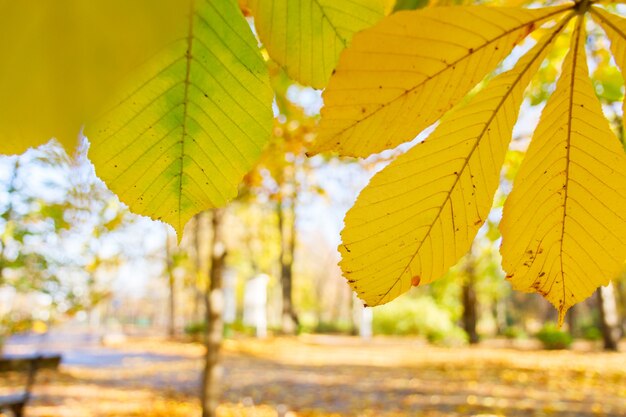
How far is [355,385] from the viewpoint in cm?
920

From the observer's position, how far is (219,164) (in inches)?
16.6

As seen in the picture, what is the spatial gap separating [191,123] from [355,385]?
31.2 ft

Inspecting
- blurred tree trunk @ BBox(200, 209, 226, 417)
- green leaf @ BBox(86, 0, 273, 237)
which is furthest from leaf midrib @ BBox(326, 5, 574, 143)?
blurred tree trunk @ BBox(200, 209, 226, 417)

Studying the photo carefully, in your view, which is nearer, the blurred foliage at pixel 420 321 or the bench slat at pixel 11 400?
the bench slat at pixel 11 400

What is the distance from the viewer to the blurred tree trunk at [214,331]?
17.2 ft

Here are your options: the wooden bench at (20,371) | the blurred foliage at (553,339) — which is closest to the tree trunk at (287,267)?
the blurred foliage at (553,339)

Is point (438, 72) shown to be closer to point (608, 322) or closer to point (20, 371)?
point (20, 371)

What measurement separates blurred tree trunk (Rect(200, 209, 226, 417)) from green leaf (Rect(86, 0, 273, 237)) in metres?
4.97

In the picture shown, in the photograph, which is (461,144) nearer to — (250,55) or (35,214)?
(250,55)

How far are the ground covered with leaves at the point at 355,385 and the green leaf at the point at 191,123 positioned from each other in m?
6.30

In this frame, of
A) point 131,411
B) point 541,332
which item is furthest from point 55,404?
point 541,332

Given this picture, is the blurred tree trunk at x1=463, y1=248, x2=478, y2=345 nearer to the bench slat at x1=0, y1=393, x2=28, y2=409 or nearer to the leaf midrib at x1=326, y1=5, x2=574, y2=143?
the bench slat at x1=0, y1=393, x2=28, y2=409

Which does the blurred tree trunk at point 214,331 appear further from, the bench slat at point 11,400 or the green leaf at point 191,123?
the green leaf at point 191,123

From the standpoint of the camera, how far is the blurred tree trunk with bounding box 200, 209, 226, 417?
5238 mm
